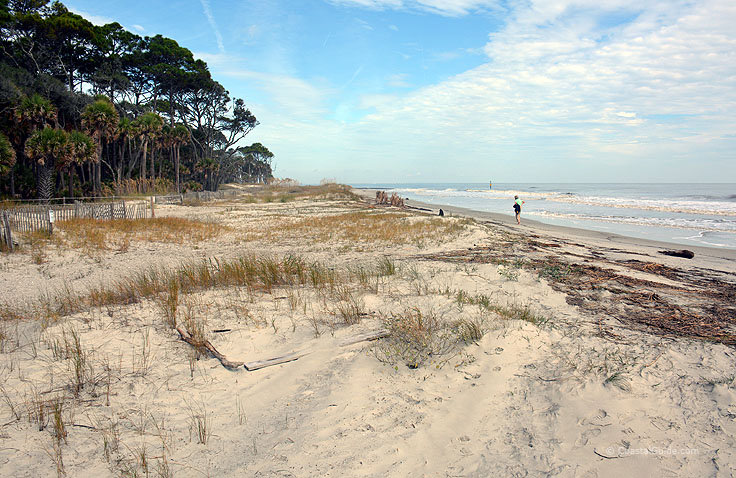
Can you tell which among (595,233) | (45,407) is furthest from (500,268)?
(595,233)

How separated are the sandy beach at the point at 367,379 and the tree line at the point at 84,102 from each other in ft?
76.4

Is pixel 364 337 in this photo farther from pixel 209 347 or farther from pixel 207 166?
pixel 207 166

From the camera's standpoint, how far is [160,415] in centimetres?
323

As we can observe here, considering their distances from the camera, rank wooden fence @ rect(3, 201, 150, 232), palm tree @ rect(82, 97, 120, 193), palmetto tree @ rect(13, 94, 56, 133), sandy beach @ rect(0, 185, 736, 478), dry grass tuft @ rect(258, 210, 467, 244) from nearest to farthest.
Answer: sandy beach @ rect(0, 185, 736, 478) → wooden fence @ rect(3, 201, 150, 232) → dry grass tuft @ rect(258, 210, 467, 244) → palmetto tree @ rect(13, 94, 56, 133) → palm tree @ rect(82, 97, 120, 193)

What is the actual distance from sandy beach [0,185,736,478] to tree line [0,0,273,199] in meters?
23.3

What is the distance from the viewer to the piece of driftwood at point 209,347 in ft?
13.3

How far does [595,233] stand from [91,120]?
110 feet

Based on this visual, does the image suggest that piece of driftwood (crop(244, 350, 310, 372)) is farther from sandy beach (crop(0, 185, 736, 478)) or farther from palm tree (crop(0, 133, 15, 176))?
palm tree (crop(0, 133, 15, 176))

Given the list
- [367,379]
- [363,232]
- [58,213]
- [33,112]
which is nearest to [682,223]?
[363,232]

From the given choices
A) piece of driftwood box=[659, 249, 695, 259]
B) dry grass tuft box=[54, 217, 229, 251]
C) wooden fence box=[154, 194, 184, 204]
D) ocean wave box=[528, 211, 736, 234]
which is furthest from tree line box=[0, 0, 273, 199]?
ocean wave box=[528, 211, 736, 234]

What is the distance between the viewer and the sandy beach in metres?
2.77

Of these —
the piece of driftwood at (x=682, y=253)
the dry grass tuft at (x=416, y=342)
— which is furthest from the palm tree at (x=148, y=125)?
the piece of driftwood at (x=682, y=253)

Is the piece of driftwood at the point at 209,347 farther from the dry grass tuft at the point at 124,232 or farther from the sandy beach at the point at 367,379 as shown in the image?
the dry grass tuft at the point at 124,232

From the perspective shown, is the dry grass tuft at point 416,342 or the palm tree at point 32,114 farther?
the palm tree at point 32,114
